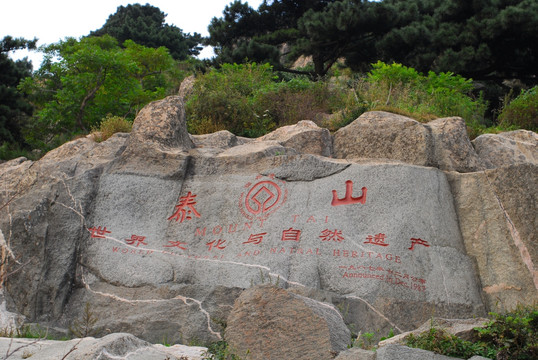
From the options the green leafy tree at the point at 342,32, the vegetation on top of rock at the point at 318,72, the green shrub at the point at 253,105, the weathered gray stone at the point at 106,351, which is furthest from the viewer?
the green leafy tree at the point at 342,32

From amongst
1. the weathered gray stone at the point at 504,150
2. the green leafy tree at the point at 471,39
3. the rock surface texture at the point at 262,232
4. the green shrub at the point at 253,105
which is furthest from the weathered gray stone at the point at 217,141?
the green leafy tree at the point at 471,39

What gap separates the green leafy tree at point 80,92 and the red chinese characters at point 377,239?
868 centimetres

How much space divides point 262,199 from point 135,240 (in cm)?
183

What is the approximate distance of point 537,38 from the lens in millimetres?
16141

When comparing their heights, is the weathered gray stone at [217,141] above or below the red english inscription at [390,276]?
above

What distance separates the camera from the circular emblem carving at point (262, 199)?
856 centimetres

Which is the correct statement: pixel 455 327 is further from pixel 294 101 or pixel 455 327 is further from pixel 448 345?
pixel 294 101

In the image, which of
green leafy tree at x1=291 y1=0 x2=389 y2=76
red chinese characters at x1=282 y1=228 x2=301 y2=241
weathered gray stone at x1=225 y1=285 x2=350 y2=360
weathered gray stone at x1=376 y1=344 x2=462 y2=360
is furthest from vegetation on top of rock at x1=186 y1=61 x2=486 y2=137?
weathered gray stone at x1=376 y1=344 x2=462 y2=360

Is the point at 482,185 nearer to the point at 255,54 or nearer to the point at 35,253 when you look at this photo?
the point at 35,253

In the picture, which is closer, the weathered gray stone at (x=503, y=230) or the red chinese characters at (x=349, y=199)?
the weathered gray stone at (x=503, y=230)

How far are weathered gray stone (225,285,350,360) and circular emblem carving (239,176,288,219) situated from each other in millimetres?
2661

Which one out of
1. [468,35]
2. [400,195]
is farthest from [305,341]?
[468,35]

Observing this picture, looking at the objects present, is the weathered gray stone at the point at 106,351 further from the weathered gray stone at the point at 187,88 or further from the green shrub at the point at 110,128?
the weathered gray stone at the point at 187,88

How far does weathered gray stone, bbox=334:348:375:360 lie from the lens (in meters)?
4.96
